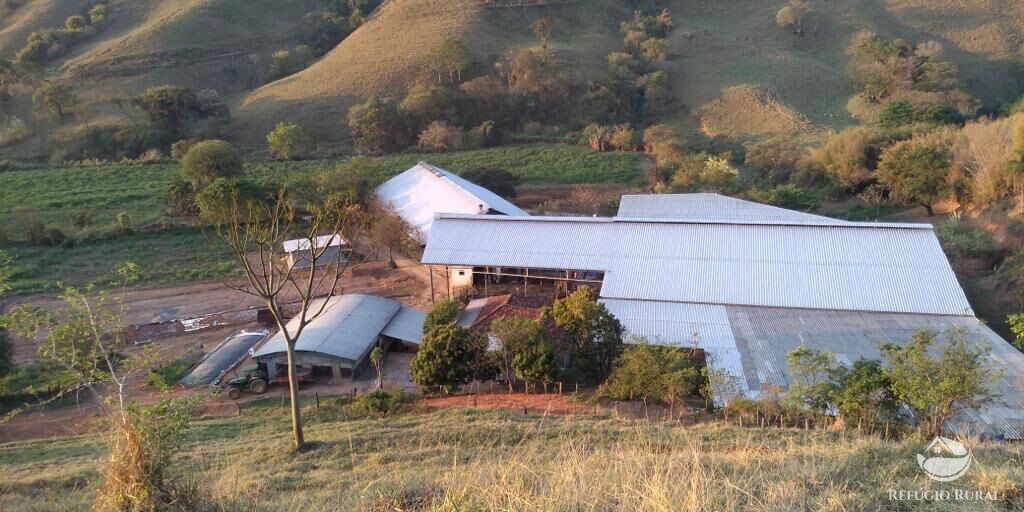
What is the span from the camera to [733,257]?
19.8 metres

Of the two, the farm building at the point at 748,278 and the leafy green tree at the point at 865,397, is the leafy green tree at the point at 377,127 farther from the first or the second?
the leafy green tree at the point at 865,397

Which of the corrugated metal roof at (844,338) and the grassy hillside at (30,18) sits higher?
the grassy hillside at (30,18)

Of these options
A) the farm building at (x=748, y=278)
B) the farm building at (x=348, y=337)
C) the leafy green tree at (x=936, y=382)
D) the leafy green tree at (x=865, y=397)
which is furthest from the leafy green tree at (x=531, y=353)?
the leafy green tree at (x=936, y=382)

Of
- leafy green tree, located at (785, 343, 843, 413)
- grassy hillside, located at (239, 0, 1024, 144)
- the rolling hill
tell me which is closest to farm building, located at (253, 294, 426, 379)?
leafy green tree, located at (785, 343, 843, 413)

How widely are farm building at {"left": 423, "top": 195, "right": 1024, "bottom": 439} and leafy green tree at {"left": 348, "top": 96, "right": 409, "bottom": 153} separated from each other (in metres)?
26.9

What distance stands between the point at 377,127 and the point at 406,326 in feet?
104

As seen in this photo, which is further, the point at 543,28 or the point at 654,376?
the point at 543,28

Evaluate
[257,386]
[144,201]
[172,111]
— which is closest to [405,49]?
[172,111]

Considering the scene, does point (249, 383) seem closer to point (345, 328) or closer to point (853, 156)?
point (345, 328)

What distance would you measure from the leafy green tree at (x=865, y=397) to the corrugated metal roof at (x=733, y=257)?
6636mm

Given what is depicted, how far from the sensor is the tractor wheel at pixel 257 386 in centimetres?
1648

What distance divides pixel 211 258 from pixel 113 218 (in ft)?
29.0

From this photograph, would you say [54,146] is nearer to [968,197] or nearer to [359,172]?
[359,172]

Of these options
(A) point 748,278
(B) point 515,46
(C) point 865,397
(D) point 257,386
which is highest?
(B) point 515,46
